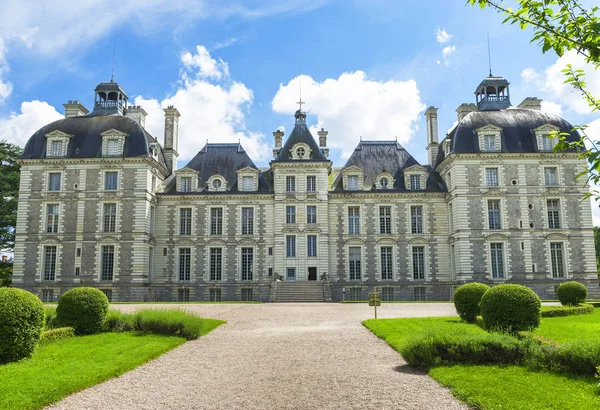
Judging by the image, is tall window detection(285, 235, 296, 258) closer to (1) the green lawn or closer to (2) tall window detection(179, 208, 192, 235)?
(2) tall window detection(179, 208, 192, 235)

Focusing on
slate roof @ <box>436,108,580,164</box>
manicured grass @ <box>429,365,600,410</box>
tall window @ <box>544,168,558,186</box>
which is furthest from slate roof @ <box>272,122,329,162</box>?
manicured grass @ <box>429,365,600,410</box>

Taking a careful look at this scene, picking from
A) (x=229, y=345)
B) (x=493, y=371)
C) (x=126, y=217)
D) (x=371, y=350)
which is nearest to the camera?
(x=493, y=371)

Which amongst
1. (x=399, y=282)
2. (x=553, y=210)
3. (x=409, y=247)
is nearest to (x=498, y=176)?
(x=553, y=210)

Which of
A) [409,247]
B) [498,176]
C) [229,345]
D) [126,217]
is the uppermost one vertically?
[498,176]

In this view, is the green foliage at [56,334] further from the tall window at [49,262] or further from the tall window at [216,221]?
the tall window at [49,262]

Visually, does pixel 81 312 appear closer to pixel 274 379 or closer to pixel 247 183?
pixel 274 379

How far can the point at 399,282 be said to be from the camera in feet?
107

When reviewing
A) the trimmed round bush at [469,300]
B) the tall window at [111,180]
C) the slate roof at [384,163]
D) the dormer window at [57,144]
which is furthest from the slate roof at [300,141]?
the trimmed round bush at [469,300]

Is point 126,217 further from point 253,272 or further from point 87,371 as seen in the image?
point 87,371

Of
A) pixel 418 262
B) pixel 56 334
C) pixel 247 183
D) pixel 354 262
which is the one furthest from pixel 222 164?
pixel 56 334

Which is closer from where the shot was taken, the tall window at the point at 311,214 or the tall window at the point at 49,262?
the tall window at the point at 49,262

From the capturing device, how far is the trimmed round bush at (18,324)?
9.45 m

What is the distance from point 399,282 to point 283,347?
21.9 metres

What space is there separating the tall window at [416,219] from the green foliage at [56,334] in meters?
24.3
